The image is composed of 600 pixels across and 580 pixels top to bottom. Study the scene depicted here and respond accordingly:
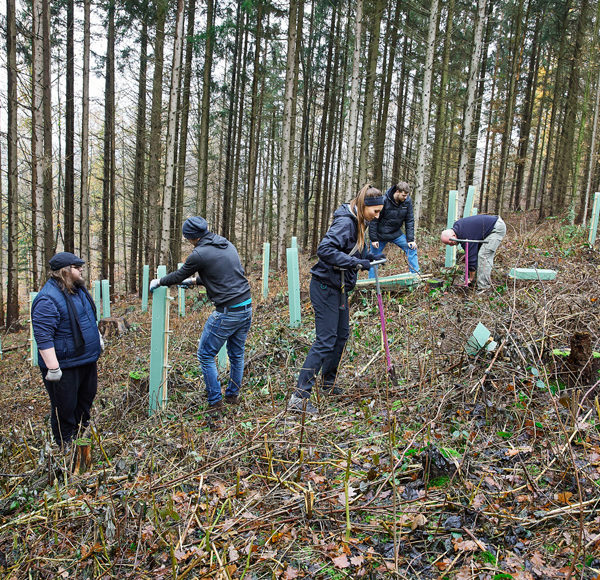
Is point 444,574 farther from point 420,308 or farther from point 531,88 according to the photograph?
point 531,88

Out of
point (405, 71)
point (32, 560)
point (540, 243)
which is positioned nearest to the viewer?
point (32, 560)

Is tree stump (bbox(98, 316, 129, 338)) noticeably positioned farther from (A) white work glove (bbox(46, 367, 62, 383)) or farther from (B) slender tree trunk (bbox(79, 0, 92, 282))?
(A) white work glove (bbox(46, 367, 62, 383))

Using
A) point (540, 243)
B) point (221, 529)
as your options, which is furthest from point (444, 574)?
point (540, 243)

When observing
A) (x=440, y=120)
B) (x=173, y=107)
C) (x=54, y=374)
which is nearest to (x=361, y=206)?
(x=54, y=374)

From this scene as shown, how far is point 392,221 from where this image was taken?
23.0 ft

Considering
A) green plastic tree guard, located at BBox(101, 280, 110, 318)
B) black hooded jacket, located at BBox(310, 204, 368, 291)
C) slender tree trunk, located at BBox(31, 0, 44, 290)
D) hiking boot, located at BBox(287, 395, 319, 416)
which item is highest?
slender tree trunk, located at BBox(31, 0, 44, 290)

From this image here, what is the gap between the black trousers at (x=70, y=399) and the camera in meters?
3.62

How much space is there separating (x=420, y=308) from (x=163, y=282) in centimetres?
393

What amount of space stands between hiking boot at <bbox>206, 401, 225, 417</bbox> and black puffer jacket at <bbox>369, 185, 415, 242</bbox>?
154 inches

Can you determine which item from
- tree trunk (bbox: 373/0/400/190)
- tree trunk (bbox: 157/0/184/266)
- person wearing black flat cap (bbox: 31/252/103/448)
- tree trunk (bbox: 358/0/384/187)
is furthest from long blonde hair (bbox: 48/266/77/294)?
tree trunk (bbox: 373/0/400/190)

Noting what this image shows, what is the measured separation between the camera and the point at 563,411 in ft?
10.6

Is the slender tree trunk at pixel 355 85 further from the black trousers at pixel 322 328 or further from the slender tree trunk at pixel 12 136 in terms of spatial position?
the slender tree trunk at pixel 12 136

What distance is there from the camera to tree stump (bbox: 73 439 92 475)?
3.16 metres

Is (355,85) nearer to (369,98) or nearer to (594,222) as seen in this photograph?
(369,98)
